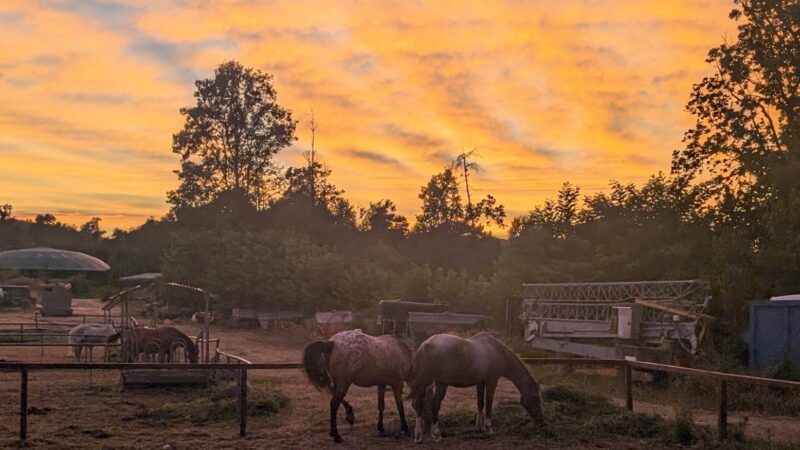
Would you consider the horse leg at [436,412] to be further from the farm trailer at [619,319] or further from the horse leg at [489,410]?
the farm trailer at [619,319]

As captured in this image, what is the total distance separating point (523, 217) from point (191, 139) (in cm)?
3698

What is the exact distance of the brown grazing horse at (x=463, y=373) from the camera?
34.0ft

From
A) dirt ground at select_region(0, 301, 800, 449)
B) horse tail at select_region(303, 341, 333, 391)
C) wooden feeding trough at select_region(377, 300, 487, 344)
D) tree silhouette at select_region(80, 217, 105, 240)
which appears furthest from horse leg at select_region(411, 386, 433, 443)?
tree silhouette at select_region(80, 217, 105, 240)

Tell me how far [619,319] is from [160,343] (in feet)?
38.5

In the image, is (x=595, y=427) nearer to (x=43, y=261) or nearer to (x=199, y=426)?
(x=199, y=426)

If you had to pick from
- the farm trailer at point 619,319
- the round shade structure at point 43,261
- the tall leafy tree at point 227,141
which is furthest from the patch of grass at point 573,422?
the tall leafy tree at point 227,141

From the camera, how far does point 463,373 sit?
10555mm

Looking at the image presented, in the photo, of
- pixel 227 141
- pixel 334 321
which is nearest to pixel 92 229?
pixel 227 141

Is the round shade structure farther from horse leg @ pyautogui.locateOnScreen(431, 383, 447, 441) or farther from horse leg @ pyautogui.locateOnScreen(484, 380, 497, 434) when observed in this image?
horse leg @ pyautogui.locateOnScreen(484, 380, 497, 434)

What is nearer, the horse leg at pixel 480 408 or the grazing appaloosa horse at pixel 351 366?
the grazing appaloosa horse at pixel 351 366

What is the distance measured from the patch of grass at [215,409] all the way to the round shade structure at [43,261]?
22717 mm

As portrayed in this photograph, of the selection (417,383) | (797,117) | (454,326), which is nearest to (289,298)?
(454,326)

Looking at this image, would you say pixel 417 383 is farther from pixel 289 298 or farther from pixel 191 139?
pixel 191 139

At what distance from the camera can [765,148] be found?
82.8ft
